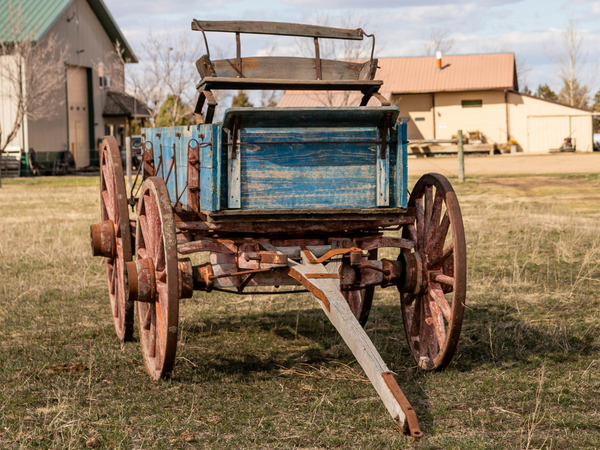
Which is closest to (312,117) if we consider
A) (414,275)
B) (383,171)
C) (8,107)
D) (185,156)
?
(383,171)

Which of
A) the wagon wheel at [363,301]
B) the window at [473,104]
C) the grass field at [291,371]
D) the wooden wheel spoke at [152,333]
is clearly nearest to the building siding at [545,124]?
the window at [473,104]

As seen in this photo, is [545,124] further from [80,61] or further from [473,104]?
[80,61]

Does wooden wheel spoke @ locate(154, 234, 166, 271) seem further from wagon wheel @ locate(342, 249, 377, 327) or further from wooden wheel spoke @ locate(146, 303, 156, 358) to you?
wagon wheel @ locate(342, 249, 377, 327)

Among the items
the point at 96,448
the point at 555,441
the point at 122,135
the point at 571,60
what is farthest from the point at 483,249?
the point at 571,60

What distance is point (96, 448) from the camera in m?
3.68

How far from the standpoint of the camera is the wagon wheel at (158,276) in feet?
13.9

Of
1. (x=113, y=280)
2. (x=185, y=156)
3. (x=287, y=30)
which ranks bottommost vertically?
(x=113, y=280)

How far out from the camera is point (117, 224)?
18.9 feet

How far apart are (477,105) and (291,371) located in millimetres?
39426

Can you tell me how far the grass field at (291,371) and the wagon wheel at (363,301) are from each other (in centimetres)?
14

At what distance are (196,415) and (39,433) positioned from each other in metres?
0.81

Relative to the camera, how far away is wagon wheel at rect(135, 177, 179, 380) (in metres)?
4.22

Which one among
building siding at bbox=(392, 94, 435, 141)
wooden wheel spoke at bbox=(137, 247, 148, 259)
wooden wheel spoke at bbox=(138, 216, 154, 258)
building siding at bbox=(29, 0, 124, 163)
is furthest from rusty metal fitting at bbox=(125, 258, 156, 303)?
building siding at bbox=(392, 94, 435, 141)

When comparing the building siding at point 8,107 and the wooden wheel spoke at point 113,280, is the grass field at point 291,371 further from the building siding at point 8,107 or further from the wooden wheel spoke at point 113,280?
the building siding at point 8,107
